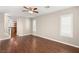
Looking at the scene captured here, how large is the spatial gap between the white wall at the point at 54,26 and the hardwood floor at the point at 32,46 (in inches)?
3.9

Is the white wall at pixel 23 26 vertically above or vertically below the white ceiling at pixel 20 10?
below

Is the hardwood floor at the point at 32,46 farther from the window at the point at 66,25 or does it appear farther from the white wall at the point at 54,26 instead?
the window at the point at 66,25

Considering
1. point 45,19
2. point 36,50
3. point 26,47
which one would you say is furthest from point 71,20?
point 26,47

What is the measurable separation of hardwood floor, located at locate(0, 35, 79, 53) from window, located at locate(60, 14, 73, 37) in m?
0.21

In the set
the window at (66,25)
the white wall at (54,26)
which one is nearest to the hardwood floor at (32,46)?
the white wall at (54,26)

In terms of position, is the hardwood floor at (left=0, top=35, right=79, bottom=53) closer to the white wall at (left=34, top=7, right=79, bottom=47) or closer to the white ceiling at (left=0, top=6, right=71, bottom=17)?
the white wall at (left=34, top=7, right=79, bottom=47)

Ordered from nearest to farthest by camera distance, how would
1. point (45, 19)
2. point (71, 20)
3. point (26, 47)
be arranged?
point (71, 20) < point (26, 47) < point (45, 19)

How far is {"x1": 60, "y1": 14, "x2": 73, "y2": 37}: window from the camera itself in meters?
1.31

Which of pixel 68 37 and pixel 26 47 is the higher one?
pixel 68 37

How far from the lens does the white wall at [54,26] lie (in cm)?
130

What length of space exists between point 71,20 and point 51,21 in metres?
0.35

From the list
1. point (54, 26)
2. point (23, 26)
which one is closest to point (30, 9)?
point (23, 26)
